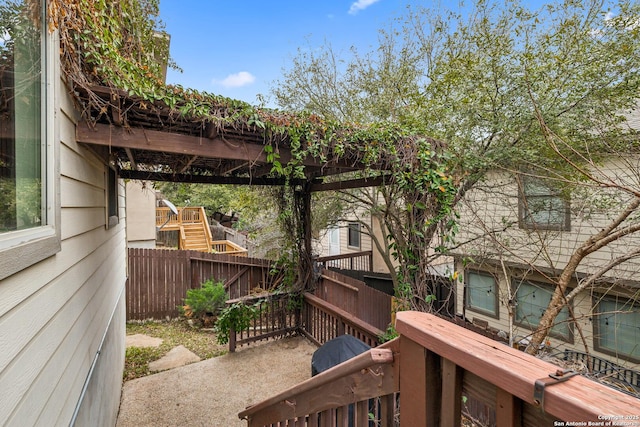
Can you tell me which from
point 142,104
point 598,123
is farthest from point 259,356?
point 598,123

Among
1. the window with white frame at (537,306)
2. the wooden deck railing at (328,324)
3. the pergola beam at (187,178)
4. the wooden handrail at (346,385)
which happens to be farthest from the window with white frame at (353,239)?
the wooden handrail at (346,385)

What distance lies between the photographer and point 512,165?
4340mm

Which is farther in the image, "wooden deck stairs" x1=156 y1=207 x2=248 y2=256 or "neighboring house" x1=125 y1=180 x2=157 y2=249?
"wooden deck stairs" x1=156 y1=207 x2=248 y2=256

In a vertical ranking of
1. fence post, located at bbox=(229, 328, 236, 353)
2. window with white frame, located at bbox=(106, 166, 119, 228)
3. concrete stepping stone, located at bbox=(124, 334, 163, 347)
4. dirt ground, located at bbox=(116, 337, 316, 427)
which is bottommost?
concrete stepping stone, located at bbox=(124, 334, 163, 347)

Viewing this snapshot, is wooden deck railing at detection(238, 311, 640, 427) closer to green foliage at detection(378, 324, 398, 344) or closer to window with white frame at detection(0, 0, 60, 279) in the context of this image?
window with white frame at detection(0, 0, 60, 279)

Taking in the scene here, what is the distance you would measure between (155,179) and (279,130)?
2660mm

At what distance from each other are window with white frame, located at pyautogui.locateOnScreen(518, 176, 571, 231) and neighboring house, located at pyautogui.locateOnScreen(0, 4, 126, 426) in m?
5.27

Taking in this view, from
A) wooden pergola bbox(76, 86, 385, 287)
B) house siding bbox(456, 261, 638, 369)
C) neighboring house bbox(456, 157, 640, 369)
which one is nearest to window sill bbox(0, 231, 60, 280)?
wooden pergola bbox(76, 86, 385, 287)

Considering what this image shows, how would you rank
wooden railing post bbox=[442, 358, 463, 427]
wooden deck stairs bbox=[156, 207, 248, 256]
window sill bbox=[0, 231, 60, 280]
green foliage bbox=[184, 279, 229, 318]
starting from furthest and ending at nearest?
1. wooden deck stairs bbox=[156, 207, 248, 256]
2. green foliage bbox=[184, 279, 229, 318]
3. window sill bbox=[0, 231, 60, 280]
4. wooden railing post bbox=[442, 358, 463, 427]

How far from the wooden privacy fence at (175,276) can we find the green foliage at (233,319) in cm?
169

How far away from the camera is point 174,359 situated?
492cm

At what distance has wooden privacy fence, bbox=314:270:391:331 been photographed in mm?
4863

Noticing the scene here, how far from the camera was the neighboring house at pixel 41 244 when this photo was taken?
1.08 metres

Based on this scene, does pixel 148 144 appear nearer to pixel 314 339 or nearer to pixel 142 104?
pixel 142 104
